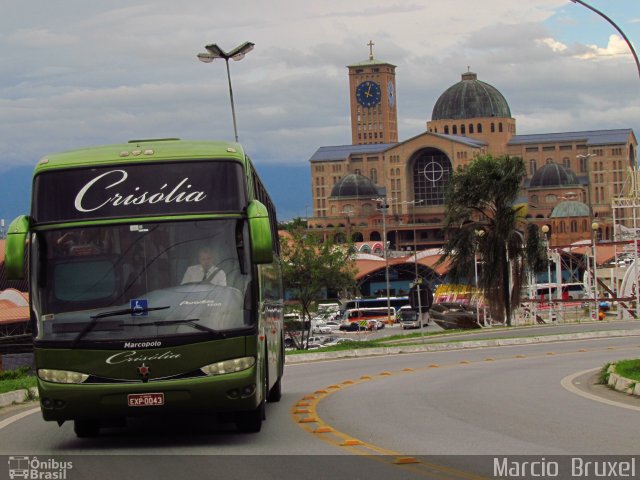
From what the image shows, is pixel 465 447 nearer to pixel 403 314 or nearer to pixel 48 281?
pixel 48 281

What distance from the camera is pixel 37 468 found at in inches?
447

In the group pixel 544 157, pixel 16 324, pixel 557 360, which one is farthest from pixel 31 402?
pixel 544 157

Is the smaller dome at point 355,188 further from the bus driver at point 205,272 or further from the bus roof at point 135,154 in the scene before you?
the bus driver at point 205,272

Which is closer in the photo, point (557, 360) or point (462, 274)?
point (557, 360)

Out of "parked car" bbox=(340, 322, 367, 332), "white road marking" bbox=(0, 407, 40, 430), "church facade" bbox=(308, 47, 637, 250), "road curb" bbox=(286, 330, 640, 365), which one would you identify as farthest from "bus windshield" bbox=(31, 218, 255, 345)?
"church facade" bbox=(308, 47, 637, 250)

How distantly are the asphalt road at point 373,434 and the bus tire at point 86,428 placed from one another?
117 mm

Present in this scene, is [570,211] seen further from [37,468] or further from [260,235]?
[37,468]

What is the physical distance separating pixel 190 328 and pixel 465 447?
2955mm

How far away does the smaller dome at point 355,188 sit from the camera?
170250 mm

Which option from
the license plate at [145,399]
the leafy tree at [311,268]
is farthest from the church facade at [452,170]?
the license plate at [145,399]

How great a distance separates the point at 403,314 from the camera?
90438 mm

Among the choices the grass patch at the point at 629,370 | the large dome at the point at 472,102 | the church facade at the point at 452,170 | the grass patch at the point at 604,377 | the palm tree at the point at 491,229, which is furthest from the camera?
the large dome at the point at 472,102

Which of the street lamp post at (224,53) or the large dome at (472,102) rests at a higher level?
the large dome at (472,102)

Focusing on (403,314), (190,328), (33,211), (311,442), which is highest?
(33,211)
